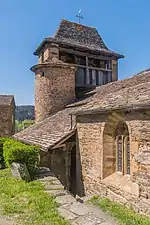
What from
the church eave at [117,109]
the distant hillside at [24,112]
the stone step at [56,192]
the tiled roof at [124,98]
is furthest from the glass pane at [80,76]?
the distant hillside at [24,112]

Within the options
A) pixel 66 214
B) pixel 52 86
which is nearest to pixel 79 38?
pixel 52 86

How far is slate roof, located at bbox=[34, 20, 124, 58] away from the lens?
65.4 ft

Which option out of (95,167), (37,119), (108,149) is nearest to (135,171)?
(108,149)

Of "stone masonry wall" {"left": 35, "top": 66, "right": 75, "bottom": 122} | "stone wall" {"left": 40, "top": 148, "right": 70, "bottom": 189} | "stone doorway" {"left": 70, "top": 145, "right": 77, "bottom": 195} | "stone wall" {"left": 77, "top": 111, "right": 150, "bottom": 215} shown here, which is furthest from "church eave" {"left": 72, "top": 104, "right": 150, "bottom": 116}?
"stone masonry wall" {"left": 35, "top": 66, "right": 75, "bottom": 122}

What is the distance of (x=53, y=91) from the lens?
17719 mm

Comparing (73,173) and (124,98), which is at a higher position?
(124,98)

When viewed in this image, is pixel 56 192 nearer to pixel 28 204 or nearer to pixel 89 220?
pixel 28 204

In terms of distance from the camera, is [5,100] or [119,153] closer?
[119,153]

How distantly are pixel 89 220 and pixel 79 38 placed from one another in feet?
61.6

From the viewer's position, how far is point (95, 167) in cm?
898

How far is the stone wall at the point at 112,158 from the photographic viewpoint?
247 inches

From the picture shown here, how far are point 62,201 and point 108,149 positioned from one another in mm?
2763

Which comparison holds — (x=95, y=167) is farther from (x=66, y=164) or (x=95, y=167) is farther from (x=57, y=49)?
(x=57, y=49)

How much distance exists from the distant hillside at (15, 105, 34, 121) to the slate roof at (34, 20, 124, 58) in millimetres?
23902
